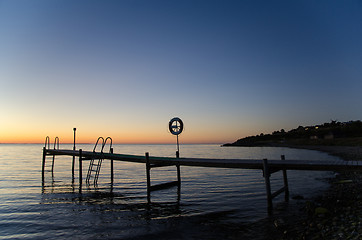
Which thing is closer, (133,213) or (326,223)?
(326,223)

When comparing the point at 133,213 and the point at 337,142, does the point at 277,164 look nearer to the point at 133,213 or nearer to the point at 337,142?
the point at 133,213

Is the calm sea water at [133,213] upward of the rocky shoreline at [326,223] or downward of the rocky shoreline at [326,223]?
downward

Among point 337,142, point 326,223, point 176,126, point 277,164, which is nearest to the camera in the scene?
point 326,223

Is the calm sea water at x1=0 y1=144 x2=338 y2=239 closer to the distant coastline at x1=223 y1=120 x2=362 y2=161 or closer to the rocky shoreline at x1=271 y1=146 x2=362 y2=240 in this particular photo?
the rocky shoreline at x1=271 y1=146 x2=362 y2=240

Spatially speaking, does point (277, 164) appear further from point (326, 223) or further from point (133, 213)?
point (133, 213)

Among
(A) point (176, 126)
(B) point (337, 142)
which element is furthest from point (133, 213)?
(B) point (337, 142)

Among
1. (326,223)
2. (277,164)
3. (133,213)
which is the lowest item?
(133,213)

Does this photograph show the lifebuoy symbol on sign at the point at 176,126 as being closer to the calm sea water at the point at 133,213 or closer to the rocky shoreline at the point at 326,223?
the calm sea water at the point at 133,213

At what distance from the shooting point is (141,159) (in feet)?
50.8

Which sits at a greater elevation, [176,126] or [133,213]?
[176,126]

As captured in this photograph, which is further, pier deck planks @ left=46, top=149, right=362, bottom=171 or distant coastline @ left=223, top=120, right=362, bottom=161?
distant coastline @ left=223, top=120, right=362, bottom=161

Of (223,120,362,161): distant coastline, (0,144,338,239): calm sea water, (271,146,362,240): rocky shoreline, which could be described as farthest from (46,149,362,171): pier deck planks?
(223,120,362,161): distant coastline

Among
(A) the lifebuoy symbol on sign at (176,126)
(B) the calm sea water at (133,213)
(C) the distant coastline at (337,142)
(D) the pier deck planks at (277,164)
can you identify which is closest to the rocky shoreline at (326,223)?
(B) the calm sea water at (133,213)

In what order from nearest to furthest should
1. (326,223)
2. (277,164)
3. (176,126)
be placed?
(326,223) → (277,164) → (176,126)
